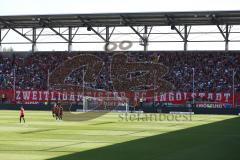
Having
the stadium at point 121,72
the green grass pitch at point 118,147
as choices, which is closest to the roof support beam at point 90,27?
the stadium at point 121,72

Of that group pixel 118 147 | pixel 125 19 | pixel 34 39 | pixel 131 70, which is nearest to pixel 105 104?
pixel 131 70

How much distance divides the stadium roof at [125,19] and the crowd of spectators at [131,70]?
512cm

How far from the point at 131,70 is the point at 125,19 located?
23.3ft

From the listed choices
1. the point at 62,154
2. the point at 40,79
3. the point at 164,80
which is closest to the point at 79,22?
the point at 40,79

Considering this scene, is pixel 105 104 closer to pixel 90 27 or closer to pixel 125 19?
pixel 125 19

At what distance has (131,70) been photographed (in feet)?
254

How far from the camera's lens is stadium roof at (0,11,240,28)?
7438 cm

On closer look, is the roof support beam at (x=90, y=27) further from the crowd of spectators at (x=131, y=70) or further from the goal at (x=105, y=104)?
the goal at (x=105, y=104)

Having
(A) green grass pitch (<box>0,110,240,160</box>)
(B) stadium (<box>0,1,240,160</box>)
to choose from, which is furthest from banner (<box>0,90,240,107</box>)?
(A) green grass pitch (<box>0,110,240,160</box>)

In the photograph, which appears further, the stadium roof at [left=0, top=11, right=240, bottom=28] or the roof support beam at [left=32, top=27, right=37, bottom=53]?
the roof support beam at [left=32, top=27, right=37, bottom=53]

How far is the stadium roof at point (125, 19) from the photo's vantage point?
244 feet

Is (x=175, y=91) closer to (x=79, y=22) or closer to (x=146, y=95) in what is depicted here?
(x=146, y=95)

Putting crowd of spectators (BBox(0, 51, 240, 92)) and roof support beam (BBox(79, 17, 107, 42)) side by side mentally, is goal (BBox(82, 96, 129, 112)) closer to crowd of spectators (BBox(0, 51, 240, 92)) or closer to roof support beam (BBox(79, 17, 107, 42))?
crowd of spectators (BBox(0, 51, 240, 92))

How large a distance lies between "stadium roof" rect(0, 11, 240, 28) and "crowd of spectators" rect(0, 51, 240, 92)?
5122 mm
